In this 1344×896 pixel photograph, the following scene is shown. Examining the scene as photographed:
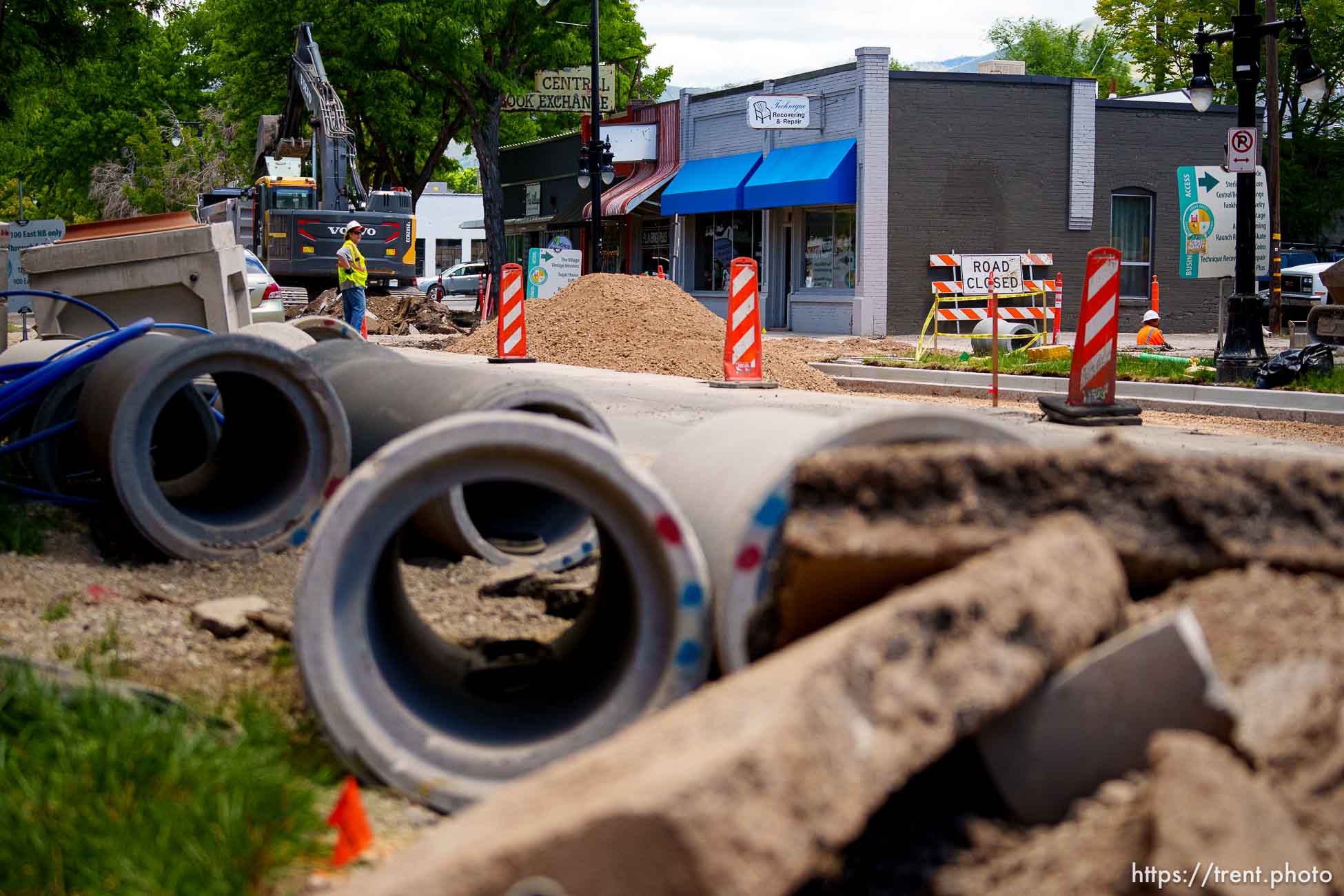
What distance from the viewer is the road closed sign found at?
17.9m

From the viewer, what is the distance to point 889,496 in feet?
11.3

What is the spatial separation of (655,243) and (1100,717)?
3801cm

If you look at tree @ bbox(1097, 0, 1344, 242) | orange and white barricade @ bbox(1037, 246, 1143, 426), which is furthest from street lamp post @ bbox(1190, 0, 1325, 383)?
tree @ bbox(1097, 0, 1344, 242)

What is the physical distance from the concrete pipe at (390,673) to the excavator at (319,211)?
87.4ft

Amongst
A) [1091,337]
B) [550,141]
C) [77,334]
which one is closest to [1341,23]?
[550,141]

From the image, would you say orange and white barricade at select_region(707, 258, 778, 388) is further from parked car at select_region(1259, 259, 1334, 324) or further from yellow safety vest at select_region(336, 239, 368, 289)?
parked car at select_region(1259, 259, 1334, 324)

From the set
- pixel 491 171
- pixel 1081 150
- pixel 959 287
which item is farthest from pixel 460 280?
pixel 959 287

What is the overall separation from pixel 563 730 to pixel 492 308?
27644 mm

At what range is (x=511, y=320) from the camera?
68.9ft

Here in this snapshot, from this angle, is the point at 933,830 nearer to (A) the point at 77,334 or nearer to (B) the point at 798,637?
(B) the point at 798,637

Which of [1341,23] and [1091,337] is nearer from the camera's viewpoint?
[1091,337]

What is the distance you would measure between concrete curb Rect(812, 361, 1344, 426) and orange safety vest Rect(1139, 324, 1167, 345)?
622 cm

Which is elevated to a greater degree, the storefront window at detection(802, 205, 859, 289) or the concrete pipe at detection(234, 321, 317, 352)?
the storefront window at detection(802, 205, 859, 289)

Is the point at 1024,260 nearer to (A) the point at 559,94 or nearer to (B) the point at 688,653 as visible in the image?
(A) the point at 559,94
